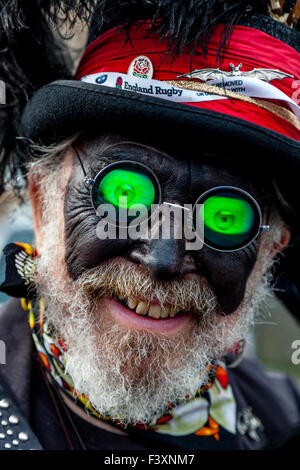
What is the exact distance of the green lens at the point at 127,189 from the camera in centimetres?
149

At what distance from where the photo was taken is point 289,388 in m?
2.75

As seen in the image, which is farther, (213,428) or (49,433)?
(213,428)

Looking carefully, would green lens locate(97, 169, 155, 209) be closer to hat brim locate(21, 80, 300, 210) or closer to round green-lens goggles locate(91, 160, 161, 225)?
round green-lens goggles locate(91, 160, 161, 225)

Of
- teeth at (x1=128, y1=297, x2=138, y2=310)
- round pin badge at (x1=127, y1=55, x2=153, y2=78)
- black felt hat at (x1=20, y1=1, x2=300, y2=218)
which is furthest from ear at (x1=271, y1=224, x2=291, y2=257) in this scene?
round pin badge at (x1=127, y1=55, x2=153, y2=78)

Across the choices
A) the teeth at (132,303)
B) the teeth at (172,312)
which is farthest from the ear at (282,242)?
the teeth at (132,303)

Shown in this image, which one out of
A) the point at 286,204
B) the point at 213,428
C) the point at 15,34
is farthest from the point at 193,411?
the point at 15,34

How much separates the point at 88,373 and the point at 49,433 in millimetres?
322

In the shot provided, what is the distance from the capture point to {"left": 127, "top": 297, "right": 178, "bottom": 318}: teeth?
1.56 metres

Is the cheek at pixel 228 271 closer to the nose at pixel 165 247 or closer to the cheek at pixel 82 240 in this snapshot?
the nose at pixel 165 247

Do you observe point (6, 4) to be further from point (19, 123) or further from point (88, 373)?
point (88, 373)

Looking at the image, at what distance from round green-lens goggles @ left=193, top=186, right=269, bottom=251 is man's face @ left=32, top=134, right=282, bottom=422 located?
5cm

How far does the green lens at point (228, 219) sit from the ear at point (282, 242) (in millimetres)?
511

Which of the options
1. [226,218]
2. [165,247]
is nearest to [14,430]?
[165,247]

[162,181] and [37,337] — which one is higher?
[162,181]
